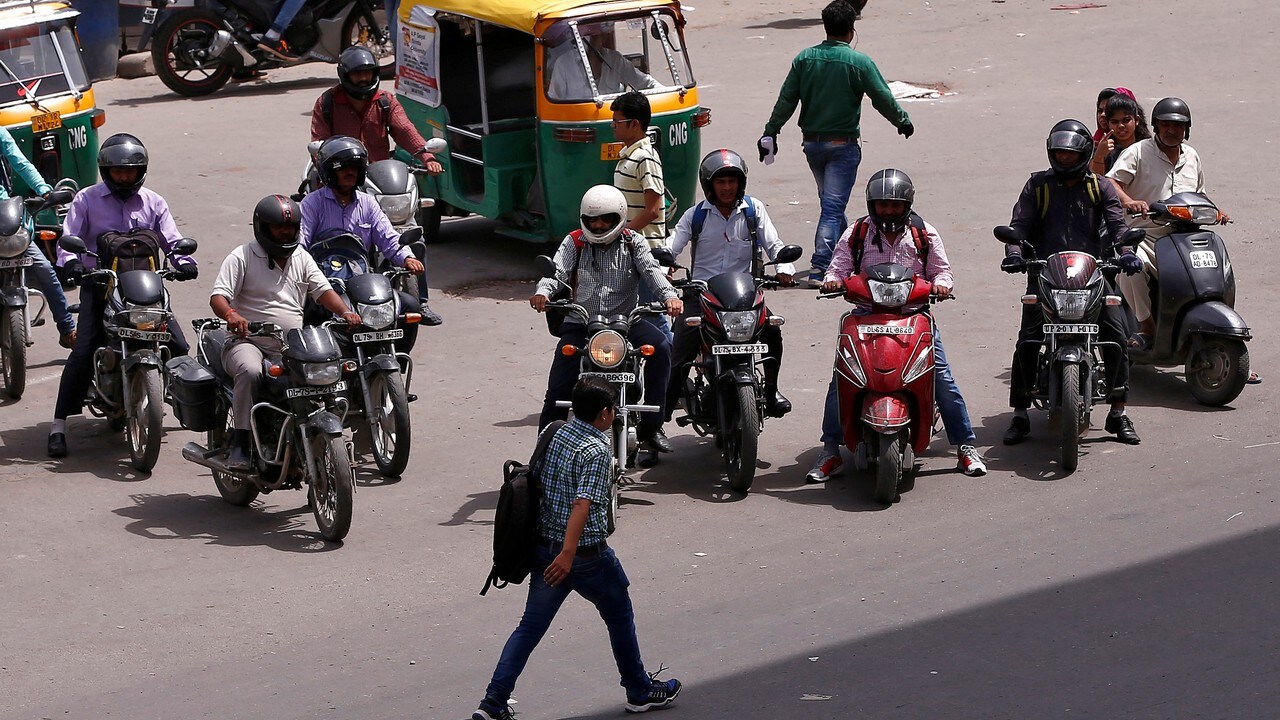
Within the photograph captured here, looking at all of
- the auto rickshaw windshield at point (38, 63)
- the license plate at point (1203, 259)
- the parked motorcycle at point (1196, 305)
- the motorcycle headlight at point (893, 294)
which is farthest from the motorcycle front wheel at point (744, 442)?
the auto rickshaw windshield at point (38, 63)

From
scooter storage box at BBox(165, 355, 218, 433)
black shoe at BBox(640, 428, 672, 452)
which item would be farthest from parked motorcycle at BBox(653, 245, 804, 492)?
scooter storage box at BBox(165, 355, 218, 433)

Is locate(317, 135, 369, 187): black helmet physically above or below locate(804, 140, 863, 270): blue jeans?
above

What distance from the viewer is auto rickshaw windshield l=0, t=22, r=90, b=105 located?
13.1 metres

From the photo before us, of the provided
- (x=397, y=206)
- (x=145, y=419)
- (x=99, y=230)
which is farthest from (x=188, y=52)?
(x=145, y=419)

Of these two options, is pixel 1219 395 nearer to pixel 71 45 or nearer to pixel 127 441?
pixel 127 441

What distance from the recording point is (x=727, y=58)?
21734mm

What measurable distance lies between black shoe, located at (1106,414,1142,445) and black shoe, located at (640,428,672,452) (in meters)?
2.43

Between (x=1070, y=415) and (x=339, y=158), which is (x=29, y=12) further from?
(x=1070, y=415)

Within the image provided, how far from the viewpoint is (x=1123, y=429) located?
29.9 feet

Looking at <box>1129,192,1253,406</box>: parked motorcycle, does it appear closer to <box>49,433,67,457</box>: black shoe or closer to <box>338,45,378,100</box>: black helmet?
<box>338,45,378,100</box>: black helmet

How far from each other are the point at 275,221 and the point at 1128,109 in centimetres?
531

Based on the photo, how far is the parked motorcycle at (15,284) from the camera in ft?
33.9

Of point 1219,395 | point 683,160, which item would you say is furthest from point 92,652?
point 683,160

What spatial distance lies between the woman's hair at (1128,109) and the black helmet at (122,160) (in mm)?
5855
